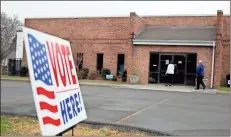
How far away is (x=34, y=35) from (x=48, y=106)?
0.79m

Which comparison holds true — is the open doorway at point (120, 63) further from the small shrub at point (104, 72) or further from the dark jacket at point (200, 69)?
the dark jacket at point (200, 69)

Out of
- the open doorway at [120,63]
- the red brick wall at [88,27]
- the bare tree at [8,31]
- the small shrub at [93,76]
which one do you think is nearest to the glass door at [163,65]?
the open doorway at [120,63]

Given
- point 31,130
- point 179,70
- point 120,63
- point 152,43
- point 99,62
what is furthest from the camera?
point 99,62

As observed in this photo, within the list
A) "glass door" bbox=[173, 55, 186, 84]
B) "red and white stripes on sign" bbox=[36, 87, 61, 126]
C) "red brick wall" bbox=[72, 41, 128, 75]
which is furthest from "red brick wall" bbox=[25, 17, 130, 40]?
"red and white stripes on sign" bbox=[36, 87, 61, 126]

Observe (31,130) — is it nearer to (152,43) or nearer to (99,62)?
(152,43)

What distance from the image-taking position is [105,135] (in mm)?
7094

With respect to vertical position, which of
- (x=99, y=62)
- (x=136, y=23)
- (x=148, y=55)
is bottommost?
(x=99, y=62)

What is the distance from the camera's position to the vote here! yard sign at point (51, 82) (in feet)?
11.6

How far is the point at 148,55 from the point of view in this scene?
26219 millimetres

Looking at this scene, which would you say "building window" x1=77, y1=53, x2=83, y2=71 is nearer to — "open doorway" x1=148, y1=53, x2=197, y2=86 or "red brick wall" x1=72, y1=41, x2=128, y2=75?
"red brick wall" x1=72, y1=41, x2=128, y2=75

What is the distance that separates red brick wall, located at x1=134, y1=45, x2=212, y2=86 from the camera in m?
24.4

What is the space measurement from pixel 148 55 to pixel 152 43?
3.45 ft

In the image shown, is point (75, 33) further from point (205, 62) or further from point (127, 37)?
point (205, 62)

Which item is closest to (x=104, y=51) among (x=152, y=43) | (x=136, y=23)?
(x=136, y=23)
